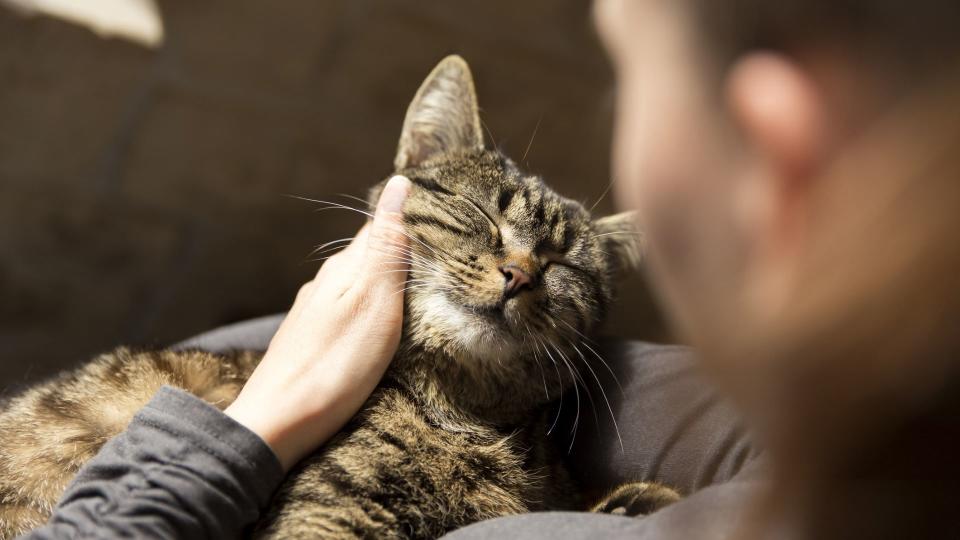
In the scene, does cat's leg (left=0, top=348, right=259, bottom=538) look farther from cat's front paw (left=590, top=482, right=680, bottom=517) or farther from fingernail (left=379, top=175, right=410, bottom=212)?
cat's front paw (left=590, top=482, right=680, bottom=517)

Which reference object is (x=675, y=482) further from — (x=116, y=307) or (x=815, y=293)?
(x=116, y=307)

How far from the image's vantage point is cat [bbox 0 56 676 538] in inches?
41.9

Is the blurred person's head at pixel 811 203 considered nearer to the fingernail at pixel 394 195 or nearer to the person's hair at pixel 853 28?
the person's hair at pixel 853 28

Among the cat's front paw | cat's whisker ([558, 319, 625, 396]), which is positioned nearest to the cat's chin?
cat's whisker ([558, 319, 625, 396])

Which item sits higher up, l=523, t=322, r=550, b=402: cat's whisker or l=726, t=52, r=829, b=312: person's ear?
l=726, t=52, r=829, b=312: person's ear

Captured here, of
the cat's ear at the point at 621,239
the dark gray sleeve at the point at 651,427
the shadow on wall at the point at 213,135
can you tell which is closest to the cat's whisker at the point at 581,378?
the dark gray sleeve at the point at 651,427

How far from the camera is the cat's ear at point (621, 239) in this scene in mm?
1460

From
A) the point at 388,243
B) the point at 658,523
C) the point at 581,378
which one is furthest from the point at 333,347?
the point at 658,523

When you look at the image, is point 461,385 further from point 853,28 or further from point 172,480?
point 853,28

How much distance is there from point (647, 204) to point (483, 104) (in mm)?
1860

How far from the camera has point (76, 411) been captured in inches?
47.9

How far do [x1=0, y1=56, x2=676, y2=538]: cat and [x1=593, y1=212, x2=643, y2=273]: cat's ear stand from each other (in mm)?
56

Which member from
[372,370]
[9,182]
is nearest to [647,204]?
[372,370]

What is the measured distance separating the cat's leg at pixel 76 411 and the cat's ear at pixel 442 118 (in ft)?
1.75
